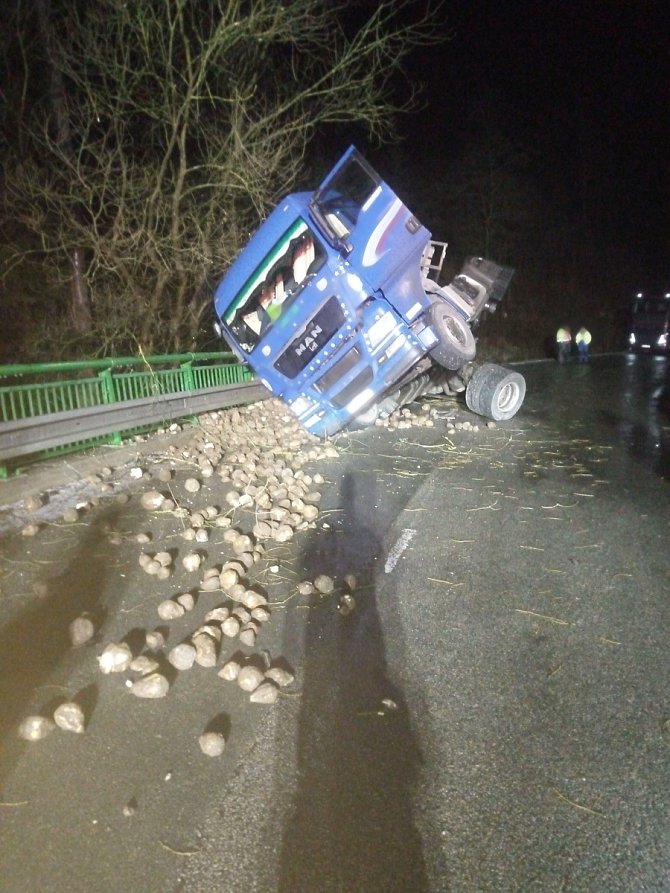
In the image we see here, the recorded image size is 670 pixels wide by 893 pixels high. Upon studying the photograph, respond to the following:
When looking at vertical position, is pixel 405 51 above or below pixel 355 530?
above

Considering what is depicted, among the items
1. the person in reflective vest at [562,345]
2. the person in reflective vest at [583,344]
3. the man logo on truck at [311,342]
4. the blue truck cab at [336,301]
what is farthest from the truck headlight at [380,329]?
the person in reflective vest at [583,344]

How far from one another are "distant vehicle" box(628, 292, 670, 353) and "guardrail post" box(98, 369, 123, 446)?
85.6 ft

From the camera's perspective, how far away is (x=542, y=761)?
270 cm

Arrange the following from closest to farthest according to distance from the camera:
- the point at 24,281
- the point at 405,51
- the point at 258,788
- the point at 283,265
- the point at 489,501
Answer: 1. the point at 258,788
2. the point at 489,501
3. the point at 283,265
4. the point at 405,51
5. the point at 24,281

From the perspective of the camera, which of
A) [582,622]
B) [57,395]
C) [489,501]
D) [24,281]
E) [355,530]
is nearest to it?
[582,622]

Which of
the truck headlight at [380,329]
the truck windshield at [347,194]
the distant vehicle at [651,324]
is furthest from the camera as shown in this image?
the distant vehicle at [651,324]

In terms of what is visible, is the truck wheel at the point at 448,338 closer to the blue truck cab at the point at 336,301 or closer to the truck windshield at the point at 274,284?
the blue truck cab at the point at 336,301

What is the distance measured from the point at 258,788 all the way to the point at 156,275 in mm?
11795

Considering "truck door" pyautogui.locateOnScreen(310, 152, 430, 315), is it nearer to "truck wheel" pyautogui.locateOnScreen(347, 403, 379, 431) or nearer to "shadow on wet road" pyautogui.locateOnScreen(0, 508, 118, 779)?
"truck wheel" pyautogui.locateOnScreen(347, 403, 379, 431)

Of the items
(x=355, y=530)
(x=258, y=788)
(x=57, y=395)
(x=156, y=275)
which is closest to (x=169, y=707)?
(x=258, y=788)

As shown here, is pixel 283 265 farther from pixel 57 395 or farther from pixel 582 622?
pixel 582 622

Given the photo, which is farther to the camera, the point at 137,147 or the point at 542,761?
the point at 137,147

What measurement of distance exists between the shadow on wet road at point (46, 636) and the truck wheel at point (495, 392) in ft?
22.2

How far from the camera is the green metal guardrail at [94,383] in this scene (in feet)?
20.0
